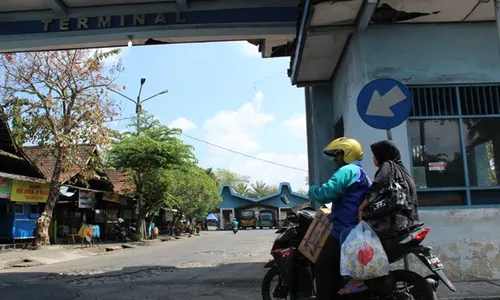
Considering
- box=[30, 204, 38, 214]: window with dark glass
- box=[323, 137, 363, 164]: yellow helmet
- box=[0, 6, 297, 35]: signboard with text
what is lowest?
box=[323, 137, 363, 164]: yellow helmet

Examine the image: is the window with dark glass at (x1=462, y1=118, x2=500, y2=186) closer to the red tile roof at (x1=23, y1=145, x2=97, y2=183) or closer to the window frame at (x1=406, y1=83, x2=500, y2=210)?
the window frame at (x1=406, y1=83, x2=500, y2=210)

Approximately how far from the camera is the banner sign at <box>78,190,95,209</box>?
21728 millimetres

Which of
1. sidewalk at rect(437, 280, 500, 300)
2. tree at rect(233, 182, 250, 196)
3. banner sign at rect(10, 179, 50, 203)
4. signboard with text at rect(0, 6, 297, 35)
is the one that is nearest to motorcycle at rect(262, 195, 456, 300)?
sidewalk at rect(437, 280, 500, 300)

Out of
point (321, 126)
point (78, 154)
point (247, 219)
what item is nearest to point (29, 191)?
point (78, 154)

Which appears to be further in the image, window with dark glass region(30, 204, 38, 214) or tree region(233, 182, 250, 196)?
tree region(233, 182, 250, 196)

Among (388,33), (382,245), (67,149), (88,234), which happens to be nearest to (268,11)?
(388,33)

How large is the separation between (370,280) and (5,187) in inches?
674

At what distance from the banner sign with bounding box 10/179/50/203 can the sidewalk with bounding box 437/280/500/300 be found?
669 inches

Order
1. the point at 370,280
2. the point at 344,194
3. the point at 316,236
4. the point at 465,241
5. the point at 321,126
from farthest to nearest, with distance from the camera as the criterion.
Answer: the point at 321,126, the point at 465,241, the point at 316,236, the point at 344,194, the point at 370,280

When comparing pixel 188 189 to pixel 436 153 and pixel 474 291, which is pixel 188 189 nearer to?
pixel 436 153

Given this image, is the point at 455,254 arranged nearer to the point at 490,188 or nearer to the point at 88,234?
the point at 490,188

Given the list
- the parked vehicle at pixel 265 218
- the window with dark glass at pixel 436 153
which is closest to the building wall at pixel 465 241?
the window with dark glass at pixel 436 153

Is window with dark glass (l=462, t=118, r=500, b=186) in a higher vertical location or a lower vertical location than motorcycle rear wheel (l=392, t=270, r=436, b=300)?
higher

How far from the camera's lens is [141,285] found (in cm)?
741
